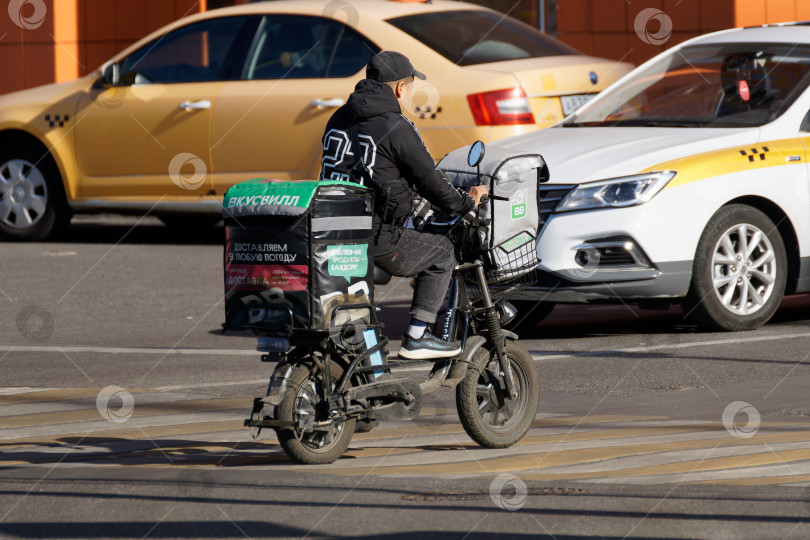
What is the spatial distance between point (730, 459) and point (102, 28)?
1600 cm

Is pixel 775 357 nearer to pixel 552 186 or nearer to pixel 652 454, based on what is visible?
pixel 552 186

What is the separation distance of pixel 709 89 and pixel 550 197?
6.12 ft

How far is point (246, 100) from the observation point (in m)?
12.4

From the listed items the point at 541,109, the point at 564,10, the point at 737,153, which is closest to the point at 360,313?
the point at 737,153

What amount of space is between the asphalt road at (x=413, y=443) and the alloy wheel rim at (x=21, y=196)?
3.13m

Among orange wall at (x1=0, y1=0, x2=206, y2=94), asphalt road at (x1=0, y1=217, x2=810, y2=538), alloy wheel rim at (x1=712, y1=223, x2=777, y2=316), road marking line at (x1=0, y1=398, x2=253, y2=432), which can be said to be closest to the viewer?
asphalt road at (x1=0, y1=217, x2=810, y2=538)

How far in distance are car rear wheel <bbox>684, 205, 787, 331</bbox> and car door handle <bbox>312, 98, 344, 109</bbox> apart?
404cm

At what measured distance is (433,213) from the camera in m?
6.00

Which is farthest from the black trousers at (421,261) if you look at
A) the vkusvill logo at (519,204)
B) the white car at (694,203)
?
the white car at (694,203)

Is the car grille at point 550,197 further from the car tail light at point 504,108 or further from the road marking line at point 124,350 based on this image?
the car tail light at point 504,108

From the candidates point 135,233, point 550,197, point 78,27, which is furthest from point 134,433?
point 78,27

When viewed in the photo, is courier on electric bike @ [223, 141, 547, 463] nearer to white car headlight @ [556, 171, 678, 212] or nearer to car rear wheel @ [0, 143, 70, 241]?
white car headlight @ [556, 171, 678, 212]

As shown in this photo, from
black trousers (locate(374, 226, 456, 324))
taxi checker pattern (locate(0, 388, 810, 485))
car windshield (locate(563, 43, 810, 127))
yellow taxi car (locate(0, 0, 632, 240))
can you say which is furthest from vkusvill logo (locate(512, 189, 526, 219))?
yellow taxi car (locate(0, 0, 632, 240))

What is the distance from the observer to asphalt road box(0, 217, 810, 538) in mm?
4629
